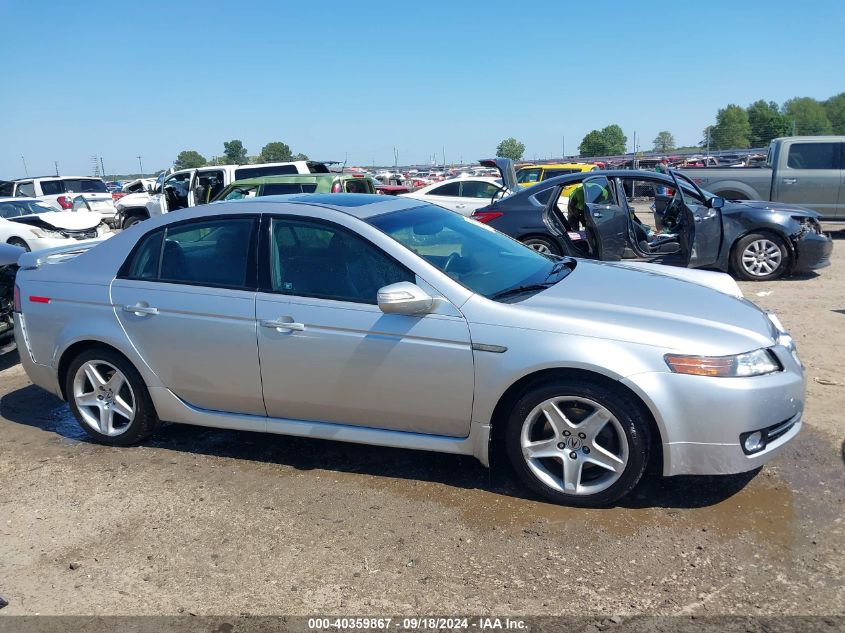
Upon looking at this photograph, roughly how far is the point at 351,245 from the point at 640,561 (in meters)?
2.22

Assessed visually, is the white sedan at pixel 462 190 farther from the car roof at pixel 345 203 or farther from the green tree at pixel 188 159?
the green tree at pixel 188 159

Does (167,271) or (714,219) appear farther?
(714,219)

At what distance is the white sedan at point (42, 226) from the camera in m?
13.4

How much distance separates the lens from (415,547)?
330 centimetres

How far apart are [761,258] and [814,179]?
4884 mm

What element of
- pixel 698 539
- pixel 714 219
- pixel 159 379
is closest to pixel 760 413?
pixel 698 539

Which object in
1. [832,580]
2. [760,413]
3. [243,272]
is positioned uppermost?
[243,272]

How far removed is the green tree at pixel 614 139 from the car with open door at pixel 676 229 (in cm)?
7513

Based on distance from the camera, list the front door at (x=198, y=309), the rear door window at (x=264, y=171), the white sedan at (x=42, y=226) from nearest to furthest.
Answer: the front door at (x=198, y=309) → the white sedan at (x=42, y=226) → the rear door window at (x=264, y=171)

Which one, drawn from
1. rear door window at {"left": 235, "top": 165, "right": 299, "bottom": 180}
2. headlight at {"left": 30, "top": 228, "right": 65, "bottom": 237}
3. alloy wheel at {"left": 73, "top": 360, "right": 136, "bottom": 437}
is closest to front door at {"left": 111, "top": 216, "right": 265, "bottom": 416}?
alloy wheel at {"left": 73, "top": 360, "right": 136, "bottom": 437}

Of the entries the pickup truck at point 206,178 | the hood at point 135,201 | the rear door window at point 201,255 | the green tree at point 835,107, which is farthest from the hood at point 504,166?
the green tree at point 835,107

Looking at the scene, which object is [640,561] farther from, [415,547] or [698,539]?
[415,547]

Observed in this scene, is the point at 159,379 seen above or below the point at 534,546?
above

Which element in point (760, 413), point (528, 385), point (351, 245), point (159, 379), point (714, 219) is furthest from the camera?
point (714, 219)
